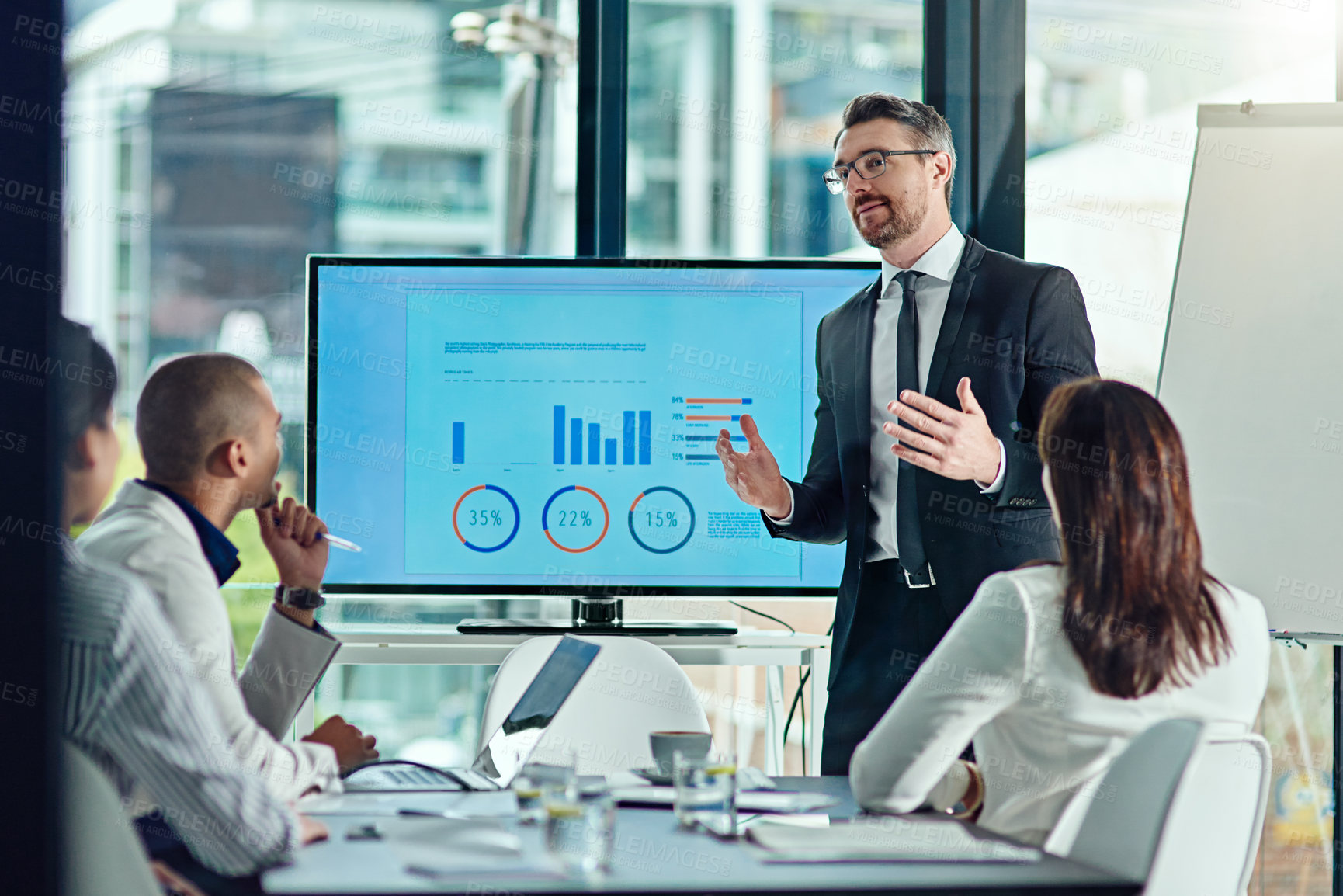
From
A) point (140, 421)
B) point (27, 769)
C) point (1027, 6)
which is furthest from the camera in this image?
point (1027, 6)

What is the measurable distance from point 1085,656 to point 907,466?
1039 millimetres

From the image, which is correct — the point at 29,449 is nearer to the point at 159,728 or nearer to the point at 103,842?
the point at 159,728

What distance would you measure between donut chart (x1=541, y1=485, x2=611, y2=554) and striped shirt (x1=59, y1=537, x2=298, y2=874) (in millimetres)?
1892

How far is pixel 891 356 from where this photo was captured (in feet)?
8.74

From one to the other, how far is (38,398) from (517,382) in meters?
2.13

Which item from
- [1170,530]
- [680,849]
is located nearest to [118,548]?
[680,849]

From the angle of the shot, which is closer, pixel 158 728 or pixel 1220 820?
pixel 158 728

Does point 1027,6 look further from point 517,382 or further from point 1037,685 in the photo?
point 1037,685

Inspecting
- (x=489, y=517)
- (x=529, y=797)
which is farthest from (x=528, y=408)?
(x=529, y=797)

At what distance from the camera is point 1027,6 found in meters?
3.15

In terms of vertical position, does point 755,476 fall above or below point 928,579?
above

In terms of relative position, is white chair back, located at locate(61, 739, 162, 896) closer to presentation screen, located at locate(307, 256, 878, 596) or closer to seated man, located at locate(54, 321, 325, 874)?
seated man, located at locate(54, 321, 325, 874)

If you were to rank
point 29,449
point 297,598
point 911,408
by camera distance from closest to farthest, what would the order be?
point 29,449, point 297,598, point 911,408

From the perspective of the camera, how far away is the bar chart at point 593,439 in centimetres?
318
